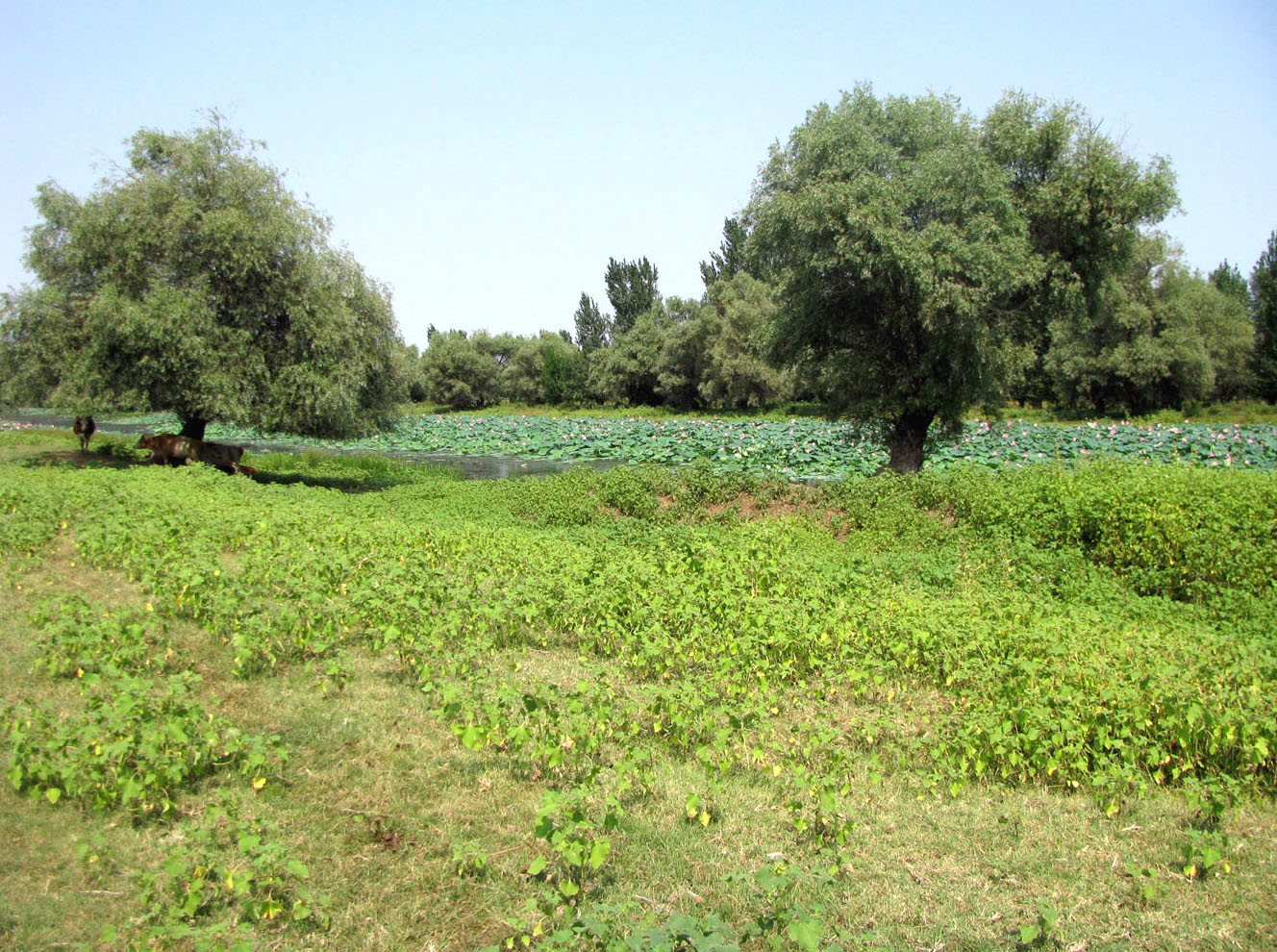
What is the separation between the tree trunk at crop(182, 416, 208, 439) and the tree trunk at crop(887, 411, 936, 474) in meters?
15.5

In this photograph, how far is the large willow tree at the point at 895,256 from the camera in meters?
16.2

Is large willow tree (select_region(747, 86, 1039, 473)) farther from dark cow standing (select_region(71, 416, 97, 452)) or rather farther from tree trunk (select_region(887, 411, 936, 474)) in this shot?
dark cow standing (select_region(71, 416, 97, 452))

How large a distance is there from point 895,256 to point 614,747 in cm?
1237

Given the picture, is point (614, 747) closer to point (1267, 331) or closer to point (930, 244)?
point (930, 244)

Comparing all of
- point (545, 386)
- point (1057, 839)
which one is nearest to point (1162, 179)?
point (1057, 839)

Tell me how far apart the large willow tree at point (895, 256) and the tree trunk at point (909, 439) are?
28 mm

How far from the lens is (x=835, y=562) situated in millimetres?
10727

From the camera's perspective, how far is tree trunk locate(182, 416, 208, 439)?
20.7 metres

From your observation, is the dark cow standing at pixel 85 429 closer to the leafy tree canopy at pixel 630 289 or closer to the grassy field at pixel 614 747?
the grassy field at pixel 614 747

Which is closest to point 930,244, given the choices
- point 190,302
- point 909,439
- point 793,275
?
point 793,275

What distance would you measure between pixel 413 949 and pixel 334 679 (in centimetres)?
282

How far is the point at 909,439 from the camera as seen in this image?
61.9ft

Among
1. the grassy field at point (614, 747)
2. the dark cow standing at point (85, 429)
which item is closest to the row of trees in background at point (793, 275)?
the dark cow standing at point (85, 429)

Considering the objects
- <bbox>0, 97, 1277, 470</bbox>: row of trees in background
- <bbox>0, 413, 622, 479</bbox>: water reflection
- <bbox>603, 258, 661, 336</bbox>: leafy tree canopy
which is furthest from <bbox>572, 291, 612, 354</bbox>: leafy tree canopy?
<bbox>0, 97, 1277, 470</bbox>: row of trees in background
